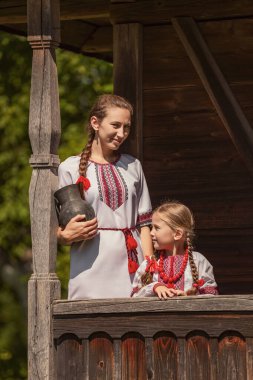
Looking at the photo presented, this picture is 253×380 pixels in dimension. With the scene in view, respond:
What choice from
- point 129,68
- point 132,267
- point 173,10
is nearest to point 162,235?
point 132,267

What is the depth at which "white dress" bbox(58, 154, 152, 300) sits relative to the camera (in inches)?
408

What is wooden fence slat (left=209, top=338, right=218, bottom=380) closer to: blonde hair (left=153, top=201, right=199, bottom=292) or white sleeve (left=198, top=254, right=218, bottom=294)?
white sleeve (left=198, top=254, right=218, bottom=294)

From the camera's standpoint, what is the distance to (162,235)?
397 inches

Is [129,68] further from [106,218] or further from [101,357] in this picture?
[101,357]

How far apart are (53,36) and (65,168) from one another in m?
0.92

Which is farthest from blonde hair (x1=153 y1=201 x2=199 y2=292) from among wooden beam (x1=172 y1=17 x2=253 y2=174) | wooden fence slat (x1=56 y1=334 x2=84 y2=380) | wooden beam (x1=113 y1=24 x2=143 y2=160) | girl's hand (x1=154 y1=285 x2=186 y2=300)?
wooden beam (x1=113 y1=24 x2=143 y2=160)

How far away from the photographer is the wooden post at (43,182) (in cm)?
1030

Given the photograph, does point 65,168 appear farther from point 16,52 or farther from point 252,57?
point 16,52

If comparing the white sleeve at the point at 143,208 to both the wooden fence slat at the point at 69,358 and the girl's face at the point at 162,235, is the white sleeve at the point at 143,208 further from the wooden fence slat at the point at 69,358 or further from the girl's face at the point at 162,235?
the wooden fence slat at the point at 69,358

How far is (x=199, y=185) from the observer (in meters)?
12.3

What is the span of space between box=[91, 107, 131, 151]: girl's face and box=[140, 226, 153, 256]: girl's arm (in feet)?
1.97

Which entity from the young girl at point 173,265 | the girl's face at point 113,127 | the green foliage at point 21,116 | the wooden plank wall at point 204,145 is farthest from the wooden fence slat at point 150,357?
the green foliage at point 21,116

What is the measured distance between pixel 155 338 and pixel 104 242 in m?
0.85

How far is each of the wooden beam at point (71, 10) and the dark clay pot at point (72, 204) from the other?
2.82 meters
